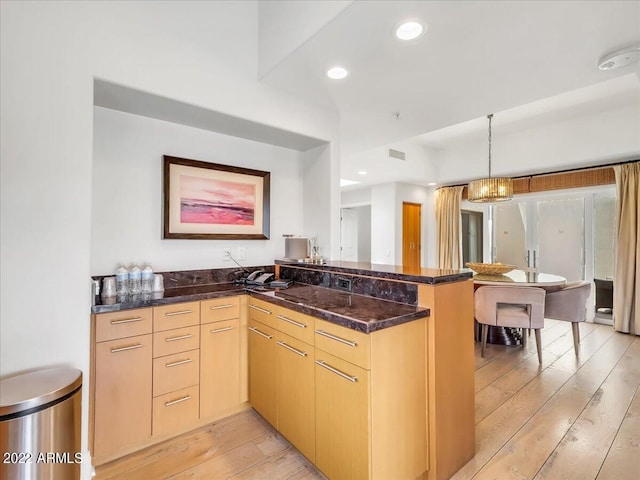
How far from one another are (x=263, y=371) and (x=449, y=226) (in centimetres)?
544

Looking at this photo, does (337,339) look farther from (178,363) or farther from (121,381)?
A: (121,381)

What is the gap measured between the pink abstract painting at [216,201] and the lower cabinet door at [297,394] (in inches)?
52.0

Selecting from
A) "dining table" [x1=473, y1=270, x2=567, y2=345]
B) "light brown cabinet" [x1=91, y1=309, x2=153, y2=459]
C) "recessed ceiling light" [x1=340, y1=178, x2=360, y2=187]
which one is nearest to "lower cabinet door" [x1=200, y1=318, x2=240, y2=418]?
"light brown cabinet" [x1=91, y1=309, x2=153, y2=459]

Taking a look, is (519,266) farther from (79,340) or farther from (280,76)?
(79,340)

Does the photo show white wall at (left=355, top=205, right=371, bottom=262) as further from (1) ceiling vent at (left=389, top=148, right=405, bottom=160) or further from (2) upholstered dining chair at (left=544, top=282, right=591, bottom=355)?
(2) upholstered dining chair at (left=544, top=282, right=591, bottom=355)

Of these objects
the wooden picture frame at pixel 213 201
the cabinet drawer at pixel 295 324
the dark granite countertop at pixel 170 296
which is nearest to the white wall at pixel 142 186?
the wooden picture frame at pixel 213 201

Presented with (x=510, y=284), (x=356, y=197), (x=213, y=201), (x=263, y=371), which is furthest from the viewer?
(x=356, y=197)

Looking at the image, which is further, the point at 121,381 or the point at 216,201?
the point at 216,201

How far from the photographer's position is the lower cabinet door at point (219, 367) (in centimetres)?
222

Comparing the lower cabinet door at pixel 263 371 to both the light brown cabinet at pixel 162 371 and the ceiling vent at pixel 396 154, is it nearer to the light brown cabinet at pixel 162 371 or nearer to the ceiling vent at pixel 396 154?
the light brown cabinet at pixel 162 371

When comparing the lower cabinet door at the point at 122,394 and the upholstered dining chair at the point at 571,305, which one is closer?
Result: the lower cabinet door at the point at 122,394

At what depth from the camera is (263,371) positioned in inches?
86.3

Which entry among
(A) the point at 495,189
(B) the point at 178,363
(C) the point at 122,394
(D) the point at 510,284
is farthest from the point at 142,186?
Answer: (A) the point at 495,189

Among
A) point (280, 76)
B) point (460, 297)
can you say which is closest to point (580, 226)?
point (460, 297)
